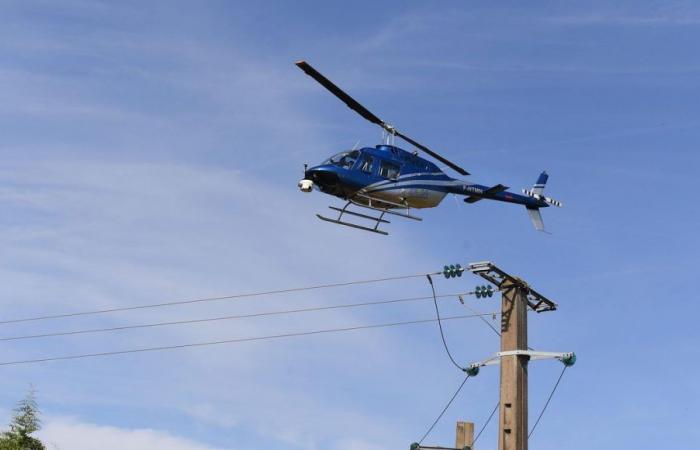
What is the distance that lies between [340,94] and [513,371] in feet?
34.6

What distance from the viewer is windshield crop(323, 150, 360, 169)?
88.2 ft

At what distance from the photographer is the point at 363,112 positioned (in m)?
27.7

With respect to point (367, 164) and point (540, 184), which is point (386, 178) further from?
point (540, 184)

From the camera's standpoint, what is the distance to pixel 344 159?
27.1 metres

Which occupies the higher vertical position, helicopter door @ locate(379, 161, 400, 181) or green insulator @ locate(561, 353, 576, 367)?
helicopter door @ locate(379, 161, 400, 181)

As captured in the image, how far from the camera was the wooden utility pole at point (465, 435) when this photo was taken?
62.4 ft

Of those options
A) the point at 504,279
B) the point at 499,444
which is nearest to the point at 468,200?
the point at 504,279

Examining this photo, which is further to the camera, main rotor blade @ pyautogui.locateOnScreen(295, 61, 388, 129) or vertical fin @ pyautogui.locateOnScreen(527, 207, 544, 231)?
vertical fin @ pyautogui.locateOnScreen(527, 207, 544, 231)

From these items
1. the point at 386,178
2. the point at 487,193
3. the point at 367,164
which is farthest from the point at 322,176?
the point at 487,193

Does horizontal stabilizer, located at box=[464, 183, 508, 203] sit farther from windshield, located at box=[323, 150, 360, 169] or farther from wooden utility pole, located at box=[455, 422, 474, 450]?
wooden utility pole, located at box=[455, 422, 474, 450]

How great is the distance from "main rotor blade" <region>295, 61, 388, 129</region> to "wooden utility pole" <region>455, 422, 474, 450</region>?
10.5 metres

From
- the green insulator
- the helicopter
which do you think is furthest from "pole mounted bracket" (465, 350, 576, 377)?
the helicopter

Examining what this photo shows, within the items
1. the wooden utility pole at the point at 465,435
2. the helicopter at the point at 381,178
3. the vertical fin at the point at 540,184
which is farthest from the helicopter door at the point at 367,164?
the wooden utility pole at the point at 465,435

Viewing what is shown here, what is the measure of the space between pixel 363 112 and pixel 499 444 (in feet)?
40.4
